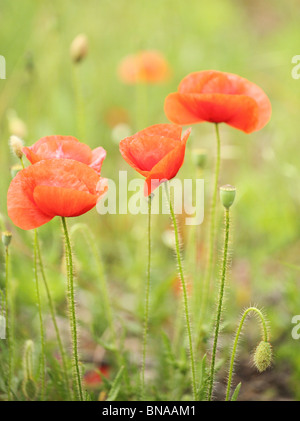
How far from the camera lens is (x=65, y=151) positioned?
994mm

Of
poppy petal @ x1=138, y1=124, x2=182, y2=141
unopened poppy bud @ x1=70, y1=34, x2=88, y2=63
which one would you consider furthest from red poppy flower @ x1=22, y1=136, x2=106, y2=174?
unopened poppy bud @ x1=70, y1=34, x2=88, y2=63

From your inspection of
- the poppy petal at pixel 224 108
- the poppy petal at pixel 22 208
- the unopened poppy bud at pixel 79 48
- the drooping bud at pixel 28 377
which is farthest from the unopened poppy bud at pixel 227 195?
the unopened poppy bud at pixel 79 48

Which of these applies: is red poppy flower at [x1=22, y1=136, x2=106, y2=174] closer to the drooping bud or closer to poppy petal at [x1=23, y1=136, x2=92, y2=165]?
poppy petal at [x1=23, y1=136, x2=92, y2=165]

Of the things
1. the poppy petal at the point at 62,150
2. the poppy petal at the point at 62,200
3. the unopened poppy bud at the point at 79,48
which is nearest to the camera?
the poppy petal at the point at 62,200

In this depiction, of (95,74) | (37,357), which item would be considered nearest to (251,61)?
(95,74)

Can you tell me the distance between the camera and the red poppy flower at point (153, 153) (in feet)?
2.90

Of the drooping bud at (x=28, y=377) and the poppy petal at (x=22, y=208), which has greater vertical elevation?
the poppy petal at (x=22, y=208)

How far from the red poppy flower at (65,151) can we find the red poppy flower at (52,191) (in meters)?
0.08

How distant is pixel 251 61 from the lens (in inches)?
144

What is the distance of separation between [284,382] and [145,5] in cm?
298

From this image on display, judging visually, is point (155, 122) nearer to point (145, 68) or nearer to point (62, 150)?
point (145, 68)

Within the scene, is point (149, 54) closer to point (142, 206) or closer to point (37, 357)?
point (142, 206)

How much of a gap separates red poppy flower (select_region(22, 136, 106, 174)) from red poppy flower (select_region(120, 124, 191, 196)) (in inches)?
3.5

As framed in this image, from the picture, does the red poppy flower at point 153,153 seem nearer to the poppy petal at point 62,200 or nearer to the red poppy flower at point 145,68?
the poppy petal at point 62,200
